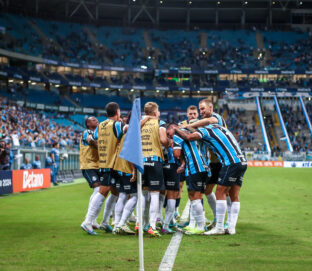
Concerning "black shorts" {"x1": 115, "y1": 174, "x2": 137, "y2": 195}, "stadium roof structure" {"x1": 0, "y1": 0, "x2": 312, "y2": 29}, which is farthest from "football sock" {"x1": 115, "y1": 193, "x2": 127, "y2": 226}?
"stadium roof structure" {"x1": 0, "y1": 0, "x2": 312, "y2": 29}

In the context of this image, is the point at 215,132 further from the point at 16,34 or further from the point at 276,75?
the point at 276,75

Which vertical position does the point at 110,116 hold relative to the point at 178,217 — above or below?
above

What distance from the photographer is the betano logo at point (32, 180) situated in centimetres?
2142

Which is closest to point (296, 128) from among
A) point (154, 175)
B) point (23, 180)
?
point (23, 180)

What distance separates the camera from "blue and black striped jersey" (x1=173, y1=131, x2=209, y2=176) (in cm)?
882

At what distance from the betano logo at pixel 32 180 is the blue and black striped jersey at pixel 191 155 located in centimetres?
1381

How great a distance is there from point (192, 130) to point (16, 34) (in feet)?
190

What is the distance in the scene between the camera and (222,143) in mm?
8820

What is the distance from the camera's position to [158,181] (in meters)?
8.86

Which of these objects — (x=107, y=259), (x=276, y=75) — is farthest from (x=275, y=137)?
(x=107, y=259)

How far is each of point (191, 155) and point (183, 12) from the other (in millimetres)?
73018

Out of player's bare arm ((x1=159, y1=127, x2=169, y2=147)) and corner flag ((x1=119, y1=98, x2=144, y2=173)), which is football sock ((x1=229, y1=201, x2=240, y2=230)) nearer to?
player's bare arm ((x1=159, y1=127, x2=169, y2=147))

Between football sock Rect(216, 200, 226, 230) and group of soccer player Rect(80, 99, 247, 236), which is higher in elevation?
group of soccer player Rect(80, 99, 247, 236)

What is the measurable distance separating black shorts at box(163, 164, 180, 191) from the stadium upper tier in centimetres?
5847
